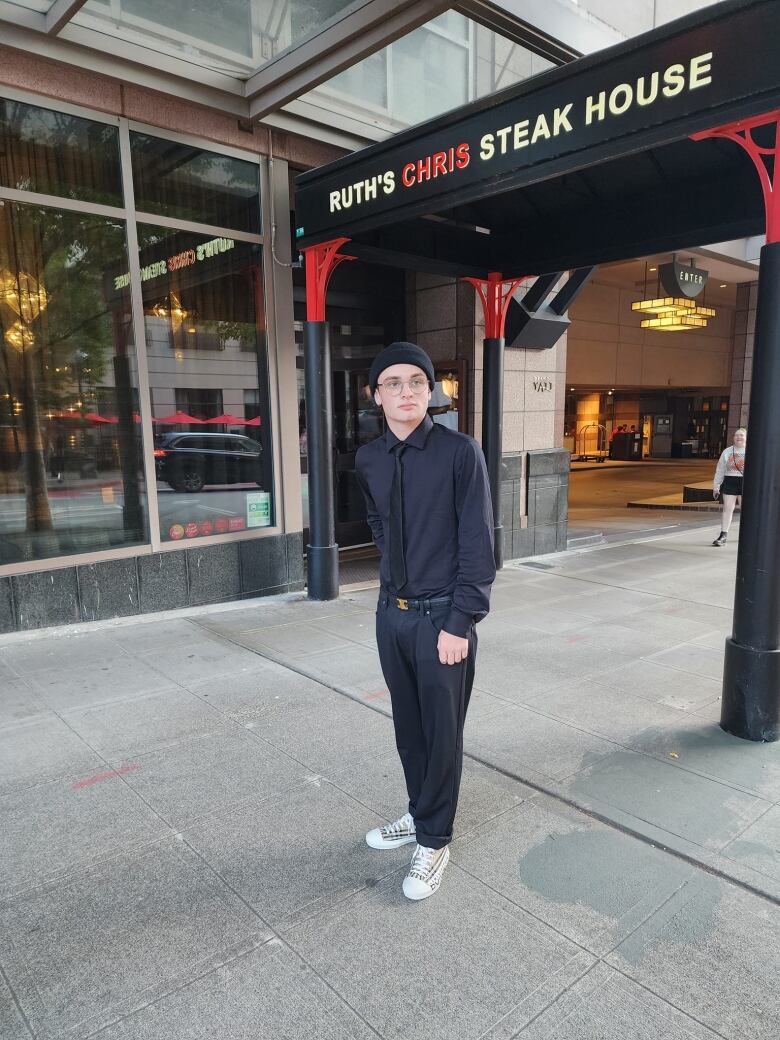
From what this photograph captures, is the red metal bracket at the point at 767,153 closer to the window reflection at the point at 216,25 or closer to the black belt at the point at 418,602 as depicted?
the black belt at the point at 418,602

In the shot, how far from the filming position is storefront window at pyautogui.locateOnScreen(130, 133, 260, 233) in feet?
20.7

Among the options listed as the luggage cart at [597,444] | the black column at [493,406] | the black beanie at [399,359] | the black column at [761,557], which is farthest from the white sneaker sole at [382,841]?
the luggage cart at [597,444]

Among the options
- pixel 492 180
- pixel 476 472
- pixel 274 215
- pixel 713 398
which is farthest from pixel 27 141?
pixel 713 398

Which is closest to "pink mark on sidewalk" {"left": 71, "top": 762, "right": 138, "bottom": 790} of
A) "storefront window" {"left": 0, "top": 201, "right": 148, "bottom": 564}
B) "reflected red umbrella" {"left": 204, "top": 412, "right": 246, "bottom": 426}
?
"storefront window" {"left": 0, "top": 201, "right": 148, "bottom": 564}

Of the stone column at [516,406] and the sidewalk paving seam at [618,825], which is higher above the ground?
the stone column at [516,406]

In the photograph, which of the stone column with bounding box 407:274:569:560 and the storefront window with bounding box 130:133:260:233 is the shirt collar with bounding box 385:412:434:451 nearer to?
the storefront window with bounding box 130:133:260:233

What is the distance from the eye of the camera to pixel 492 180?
180 inches

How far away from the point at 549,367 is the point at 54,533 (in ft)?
21.1

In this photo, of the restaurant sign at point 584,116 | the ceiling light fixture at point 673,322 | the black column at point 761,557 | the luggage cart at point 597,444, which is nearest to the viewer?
the restaurant sign at point 584,116

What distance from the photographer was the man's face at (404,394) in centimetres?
264

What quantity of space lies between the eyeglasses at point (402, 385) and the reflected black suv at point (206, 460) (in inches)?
177

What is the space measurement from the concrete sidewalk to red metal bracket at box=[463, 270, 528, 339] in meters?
4.05

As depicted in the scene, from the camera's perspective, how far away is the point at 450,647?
8.59ft

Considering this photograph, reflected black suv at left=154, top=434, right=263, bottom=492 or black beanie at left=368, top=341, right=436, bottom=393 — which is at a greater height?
black beanie at left=368, top=341, right=436, bottom=393
